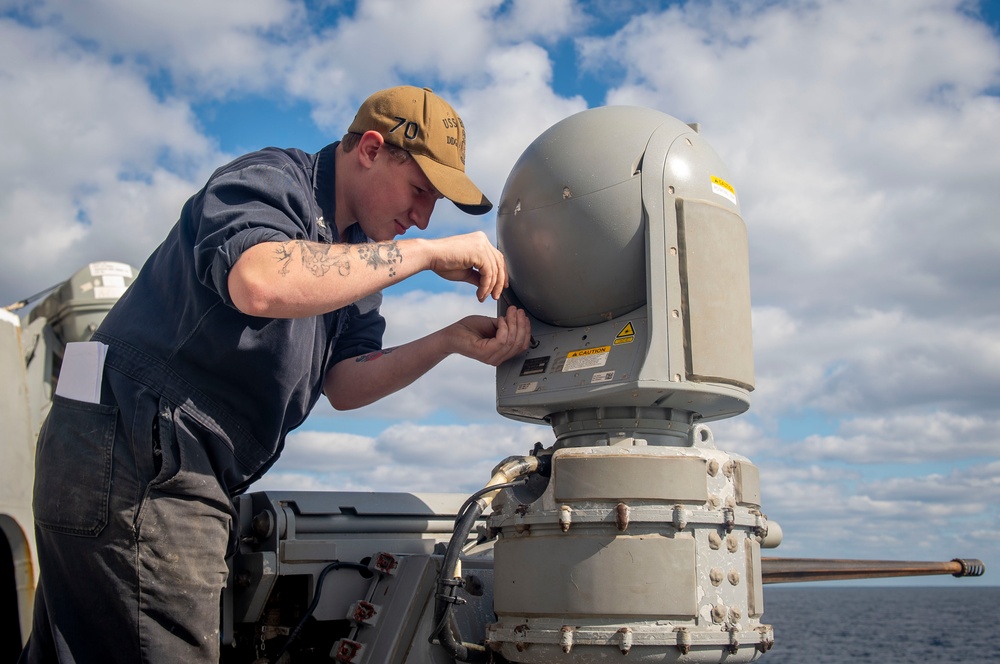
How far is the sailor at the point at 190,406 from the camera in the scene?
2777 mm

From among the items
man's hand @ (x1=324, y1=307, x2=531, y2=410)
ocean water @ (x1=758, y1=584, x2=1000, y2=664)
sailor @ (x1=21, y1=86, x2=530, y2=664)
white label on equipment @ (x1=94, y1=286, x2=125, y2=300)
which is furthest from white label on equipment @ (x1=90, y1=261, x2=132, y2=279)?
ocean water @ (x1=758, y1=584, x2=1000, y2=664)

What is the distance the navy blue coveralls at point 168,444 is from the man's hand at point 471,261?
43 centimetres

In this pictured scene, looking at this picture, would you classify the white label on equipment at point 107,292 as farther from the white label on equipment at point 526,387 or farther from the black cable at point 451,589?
the black cable at point 451,589

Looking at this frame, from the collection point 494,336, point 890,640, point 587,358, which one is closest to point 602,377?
point 587,358

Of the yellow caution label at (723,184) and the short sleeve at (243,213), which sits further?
A: the yellow caution label at (723,184)

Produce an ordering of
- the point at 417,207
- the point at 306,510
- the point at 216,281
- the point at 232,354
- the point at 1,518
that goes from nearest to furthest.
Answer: the point at 216,281 < the point at 232,354 < the point at 417,207 < the point at 306,510 < the point at 1,518

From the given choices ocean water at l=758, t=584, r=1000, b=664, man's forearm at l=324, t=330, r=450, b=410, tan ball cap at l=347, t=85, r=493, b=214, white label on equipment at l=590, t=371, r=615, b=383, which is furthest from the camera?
ocean water at l=758, t=584, r=1000, b=664

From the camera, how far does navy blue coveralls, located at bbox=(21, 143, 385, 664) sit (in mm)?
2840

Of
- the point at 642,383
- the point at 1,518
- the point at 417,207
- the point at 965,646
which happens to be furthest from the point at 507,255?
the point at 965,646

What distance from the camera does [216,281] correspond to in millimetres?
2674

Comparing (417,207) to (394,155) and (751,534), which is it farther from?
(751,534)

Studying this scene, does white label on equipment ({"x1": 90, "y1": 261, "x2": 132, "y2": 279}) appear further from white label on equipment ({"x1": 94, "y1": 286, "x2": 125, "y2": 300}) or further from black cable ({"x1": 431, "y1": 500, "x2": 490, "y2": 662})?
black cable ({"x1": 431, "y1": 500, "x2": 490, "y2": 662})

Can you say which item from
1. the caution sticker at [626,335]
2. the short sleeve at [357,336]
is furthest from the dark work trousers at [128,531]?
the caution sticker at [626,335]

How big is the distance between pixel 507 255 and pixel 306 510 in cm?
121
